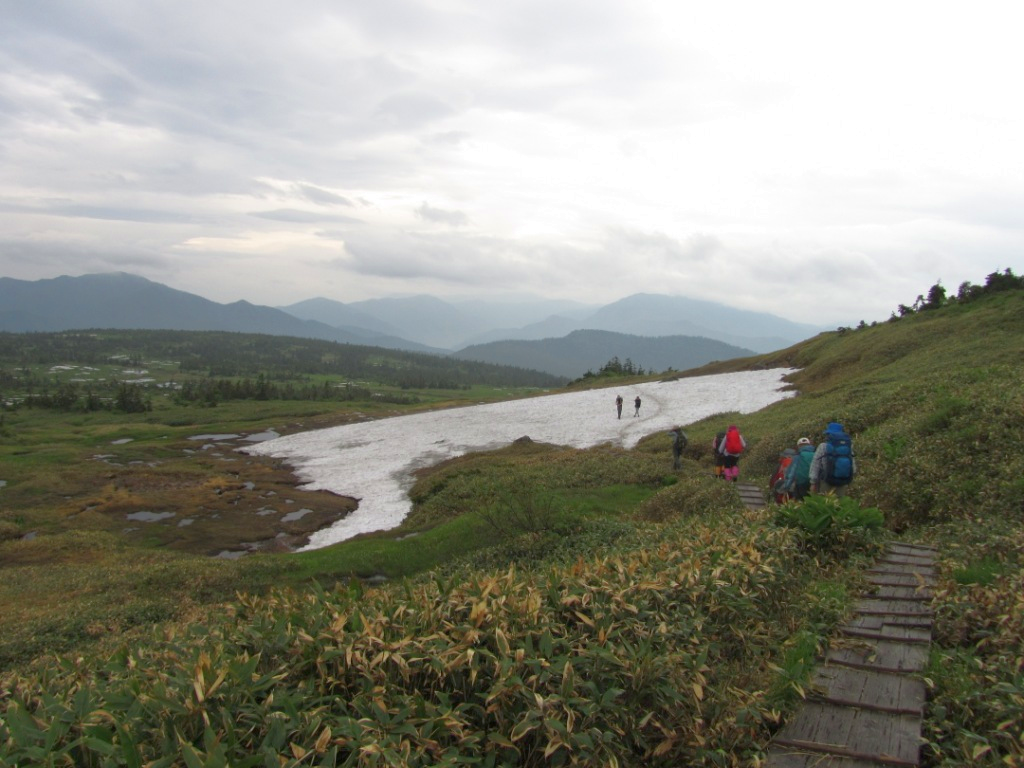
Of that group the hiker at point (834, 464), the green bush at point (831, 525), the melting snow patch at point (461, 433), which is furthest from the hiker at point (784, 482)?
the melting snow patch at point (461, 433)

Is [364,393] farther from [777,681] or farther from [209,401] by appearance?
[777,681]

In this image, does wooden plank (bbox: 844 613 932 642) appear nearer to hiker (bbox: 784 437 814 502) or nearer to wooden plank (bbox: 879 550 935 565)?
wooden plank (bbox: 879 550 935 565)

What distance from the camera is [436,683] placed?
5625 mm

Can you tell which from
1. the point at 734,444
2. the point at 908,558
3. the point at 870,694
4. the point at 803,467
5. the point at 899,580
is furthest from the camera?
the point at 734,444

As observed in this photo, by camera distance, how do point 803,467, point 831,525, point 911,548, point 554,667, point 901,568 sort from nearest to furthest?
point 554,667, point 901,568, point 831,525, point 911,548, point 803,467

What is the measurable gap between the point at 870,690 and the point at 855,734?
2.88 ft

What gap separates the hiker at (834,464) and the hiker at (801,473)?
94cm

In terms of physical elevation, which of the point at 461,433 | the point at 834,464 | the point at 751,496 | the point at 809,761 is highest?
the point at 834,464

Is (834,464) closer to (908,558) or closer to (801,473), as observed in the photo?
(801,473)

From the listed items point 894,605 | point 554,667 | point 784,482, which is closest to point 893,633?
point 894,605

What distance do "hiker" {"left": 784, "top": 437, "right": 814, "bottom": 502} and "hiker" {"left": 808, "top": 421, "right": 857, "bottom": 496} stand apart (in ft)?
3.10

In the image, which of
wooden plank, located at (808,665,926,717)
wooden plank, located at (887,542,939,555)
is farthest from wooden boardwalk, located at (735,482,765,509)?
wooden plank, located at (808,665,926,717)

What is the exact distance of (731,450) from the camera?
23.0 meters

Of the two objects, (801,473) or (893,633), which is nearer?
(893,633)
